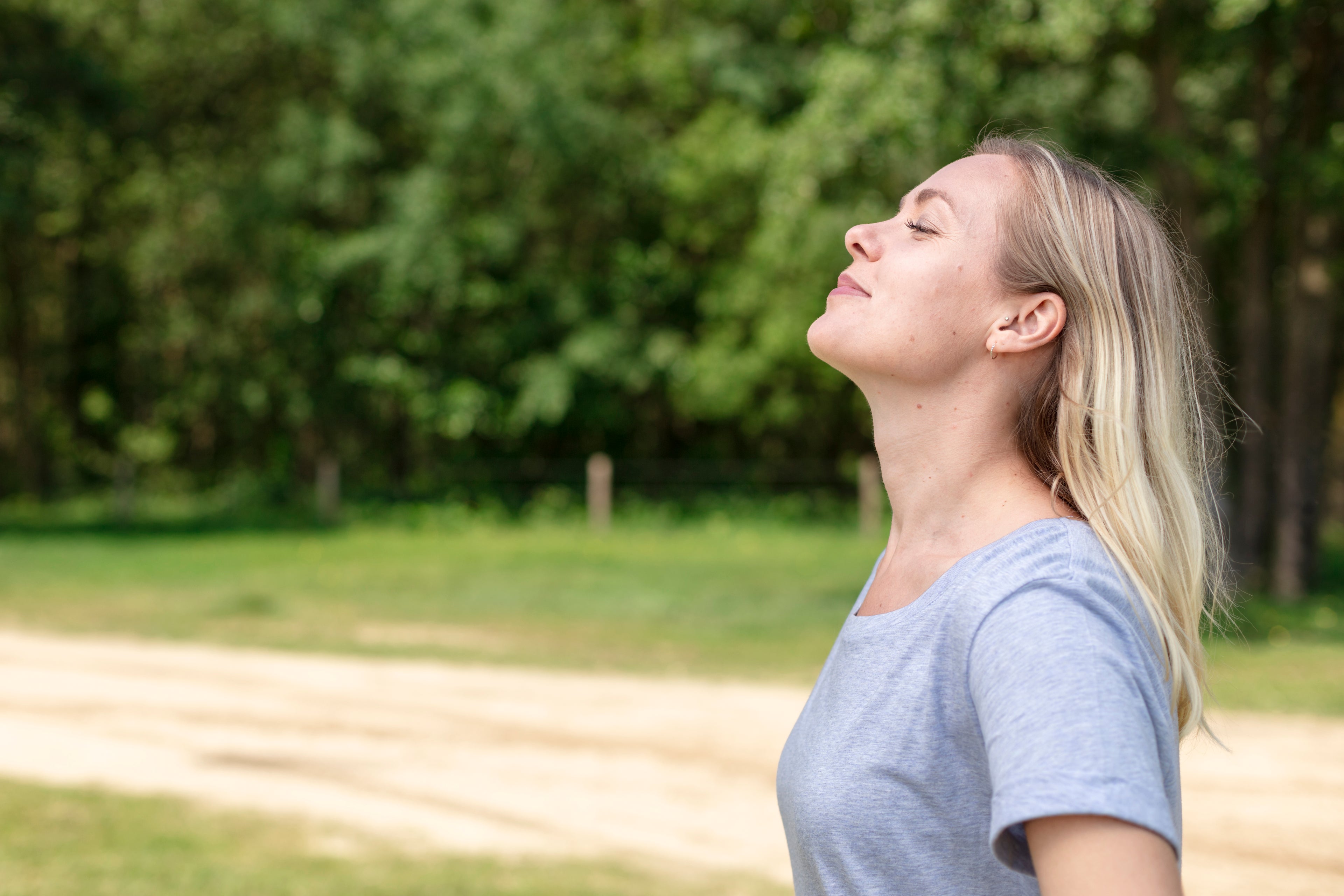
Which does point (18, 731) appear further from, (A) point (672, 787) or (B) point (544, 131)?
(B) point (544, 131)

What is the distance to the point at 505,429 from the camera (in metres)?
24.7

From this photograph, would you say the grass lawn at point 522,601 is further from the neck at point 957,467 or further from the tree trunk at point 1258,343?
the neck at point 957,467

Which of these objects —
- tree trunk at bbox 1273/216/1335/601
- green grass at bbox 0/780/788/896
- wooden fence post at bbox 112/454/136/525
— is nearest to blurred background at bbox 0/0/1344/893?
tree trunk at bbox 1273/216/1335/601

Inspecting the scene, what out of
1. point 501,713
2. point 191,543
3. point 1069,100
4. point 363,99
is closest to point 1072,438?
point 501,713

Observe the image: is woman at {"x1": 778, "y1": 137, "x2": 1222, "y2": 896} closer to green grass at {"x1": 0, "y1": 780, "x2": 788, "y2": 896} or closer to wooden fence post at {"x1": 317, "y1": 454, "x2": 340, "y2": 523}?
green grass at {"x1": 0, "y1": 780, "x2": 788, "y2": 896}

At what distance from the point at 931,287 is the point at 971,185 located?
14 centimetres

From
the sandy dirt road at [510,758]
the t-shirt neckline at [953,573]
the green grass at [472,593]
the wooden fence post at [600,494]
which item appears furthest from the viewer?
the wooden fence post at [600,494]

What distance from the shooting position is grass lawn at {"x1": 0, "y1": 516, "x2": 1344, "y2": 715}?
34.1 ft

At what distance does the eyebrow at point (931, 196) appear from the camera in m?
1.42

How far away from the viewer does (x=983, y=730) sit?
1127 mm

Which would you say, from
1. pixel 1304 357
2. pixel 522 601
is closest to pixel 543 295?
pixel 522 601

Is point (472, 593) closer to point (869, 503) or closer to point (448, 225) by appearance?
point (869, 503)

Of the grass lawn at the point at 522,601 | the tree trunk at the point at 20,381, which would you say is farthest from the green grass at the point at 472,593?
the tree trunk at the point at 20,381

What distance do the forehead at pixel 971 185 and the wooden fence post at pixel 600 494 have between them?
21.0 metres
